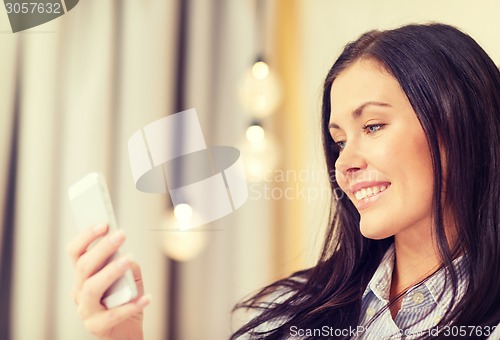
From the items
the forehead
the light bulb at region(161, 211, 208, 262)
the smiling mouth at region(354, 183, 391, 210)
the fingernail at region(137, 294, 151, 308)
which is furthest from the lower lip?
the fingernail at region(137, 294, 151, 308)

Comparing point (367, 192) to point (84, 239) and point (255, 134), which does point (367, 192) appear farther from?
point (84, 239)

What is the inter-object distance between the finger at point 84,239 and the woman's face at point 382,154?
1.21 ft

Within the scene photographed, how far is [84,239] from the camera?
857mm

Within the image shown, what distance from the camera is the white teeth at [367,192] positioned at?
856 millimetres

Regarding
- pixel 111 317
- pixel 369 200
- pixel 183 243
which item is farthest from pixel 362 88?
pixel 111 317

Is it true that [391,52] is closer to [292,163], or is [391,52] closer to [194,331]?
[292,163]

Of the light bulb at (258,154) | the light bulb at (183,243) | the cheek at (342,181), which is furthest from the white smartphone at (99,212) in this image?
the cheek at (342,181)

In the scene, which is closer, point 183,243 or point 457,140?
point 457,140

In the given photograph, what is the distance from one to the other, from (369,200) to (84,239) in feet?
1.39

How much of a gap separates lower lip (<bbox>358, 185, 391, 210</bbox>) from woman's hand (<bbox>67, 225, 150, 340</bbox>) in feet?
1.16

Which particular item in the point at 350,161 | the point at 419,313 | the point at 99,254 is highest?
the point at 350,161

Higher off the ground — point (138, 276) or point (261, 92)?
point (261, 92)

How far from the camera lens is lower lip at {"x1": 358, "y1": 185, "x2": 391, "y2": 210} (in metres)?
0.86

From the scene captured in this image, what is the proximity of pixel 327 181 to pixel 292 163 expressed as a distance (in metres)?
0.06
